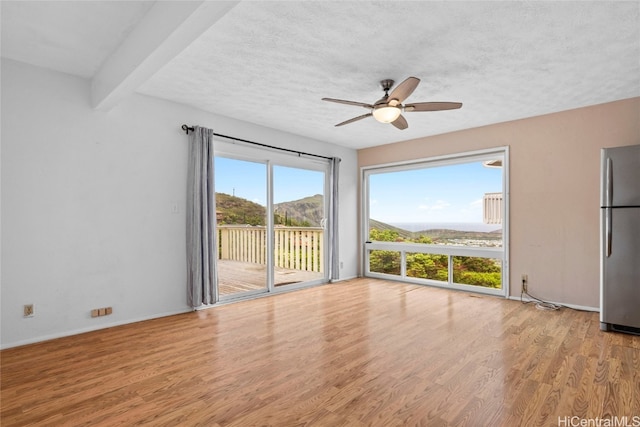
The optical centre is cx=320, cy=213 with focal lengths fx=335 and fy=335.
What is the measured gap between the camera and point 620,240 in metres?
3.32

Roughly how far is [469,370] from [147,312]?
10.7ft

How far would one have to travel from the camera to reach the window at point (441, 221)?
492 cm

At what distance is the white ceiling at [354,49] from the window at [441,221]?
53.7 inches

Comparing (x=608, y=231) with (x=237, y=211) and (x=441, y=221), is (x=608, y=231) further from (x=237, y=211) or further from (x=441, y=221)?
(x=237, y=211)

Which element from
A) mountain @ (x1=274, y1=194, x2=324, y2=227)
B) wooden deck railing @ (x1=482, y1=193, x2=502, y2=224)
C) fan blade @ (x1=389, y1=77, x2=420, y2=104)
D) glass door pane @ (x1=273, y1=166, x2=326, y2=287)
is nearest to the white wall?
glass door pane @ (x1=273, y1=166, x2=326, y2=287)

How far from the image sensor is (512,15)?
2.26m

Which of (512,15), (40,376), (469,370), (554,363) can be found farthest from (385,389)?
(512,15)

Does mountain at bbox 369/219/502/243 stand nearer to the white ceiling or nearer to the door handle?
the door handle

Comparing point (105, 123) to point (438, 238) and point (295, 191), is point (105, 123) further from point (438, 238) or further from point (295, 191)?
point (438, 238)

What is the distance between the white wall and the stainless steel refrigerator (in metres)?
4.49

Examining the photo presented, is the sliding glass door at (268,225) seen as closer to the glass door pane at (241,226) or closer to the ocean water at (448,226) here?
the glass door pane at (241,226)

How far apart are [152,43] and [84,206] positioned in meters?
1.93

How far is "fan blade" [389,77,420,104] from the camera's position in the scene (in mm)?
2707

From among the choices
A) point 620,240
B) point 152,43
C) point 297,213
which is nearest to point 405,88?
point 152,43
